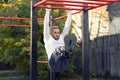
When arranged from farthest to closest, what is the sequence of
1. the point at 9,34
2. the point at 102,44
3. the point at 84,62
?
the point at 9,34 < the point at 102,44 < the point at 84,62

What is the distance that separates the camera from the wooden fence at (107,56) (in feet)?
31.9

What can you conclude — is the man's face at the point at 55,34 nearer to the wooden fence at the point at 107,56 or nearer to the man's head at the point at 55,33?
the man's head at the point at 55,33

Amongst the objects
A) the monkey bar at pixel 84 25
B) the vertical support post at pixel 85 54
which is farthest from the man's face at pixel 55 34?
the vertical support post at pixel 85 54

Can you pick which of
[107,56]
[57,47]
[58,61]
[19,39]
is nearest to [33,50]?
[57,47]

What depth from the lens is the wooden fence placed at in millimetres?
9714

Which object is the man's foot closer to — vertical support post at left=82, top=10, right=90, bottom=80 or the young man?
the young man

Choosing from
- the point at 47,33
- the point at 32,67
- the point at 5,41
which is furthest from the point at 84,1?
the point at 5,41

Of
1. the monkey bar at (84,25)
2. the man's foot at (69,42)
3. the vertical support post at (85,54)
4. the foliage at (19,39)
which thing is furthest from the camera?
the foliage at (19,39)

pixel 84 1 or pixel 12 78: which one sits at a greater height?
pixel 84 1

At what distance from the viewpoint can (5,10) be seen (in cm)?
1158

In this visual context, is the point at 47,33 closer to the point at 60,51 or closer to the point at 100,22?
the point at 60,51

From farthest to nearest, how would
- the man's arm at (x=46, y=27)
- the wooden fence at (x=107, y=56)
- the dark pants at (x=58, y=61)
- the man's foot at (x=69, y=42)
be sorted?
the wooden fence at (x=107, y=56)
the man's arm at (x=46, y=27)
the dark pants at (x=58, y=61)
the man's foot at (x=69, y=42)

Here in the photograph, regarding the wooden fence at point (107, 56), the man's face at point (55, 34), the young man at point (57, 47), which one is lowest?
the wooden fence at point (107, 56)

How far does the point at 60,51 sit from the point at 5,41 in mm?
6358
